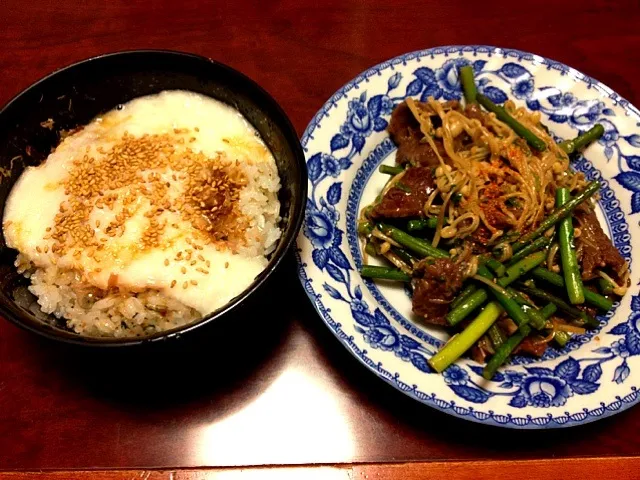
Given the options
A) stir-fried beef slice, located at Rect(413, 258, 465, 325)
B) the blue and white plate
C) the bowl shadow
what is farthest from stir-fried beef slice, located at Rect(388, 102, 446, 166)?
the bowl shadow

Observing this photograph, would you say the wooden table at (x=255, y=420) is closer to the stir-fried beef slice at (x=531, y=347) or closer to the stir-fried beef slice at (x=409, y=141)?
the stir-fried beef slice at (x=531, y=347)

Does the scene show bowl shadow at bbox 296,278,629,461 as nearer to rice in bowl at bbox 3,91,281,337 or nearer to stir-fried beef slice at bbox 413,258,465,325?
stir-fried beef slice at bbox 413,258,465,325

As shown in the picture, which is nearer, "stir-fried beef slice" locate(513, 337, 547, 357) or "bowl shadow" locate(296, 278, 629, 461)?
"bowl shadow" locate(296, 278, 629, 461)

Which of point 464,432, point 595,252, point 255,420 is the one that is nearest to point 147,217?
point 255,420

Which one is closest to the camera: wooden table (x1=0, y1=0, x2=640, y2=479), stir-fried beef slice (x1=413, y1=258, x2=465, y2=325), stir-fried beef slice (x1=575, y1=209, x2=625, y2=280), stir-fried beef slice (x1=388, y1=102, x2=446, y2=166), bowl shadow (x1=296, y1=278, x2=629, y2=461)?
wooden table (x1=0, y1=0, x2=640, y2=479)

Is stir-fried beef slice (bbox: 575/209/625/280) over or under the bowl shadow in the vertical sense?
over

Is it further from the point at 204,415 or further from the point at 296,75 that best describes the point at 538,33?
the point at 204,415

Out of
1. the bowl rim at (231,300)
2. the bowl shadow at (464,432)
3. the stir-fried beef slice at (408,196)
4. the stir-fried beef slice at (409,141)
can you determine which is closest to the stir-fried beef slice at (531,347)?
the bowl shadow at (464,432)

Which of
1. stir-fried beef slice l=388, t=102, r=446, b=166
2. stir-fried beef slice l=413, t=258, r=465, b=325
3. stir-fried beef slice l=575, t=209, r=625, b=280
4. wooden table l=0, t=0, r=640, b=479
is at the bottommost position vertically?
wooden table l=0, t=0, r=640, b=479
